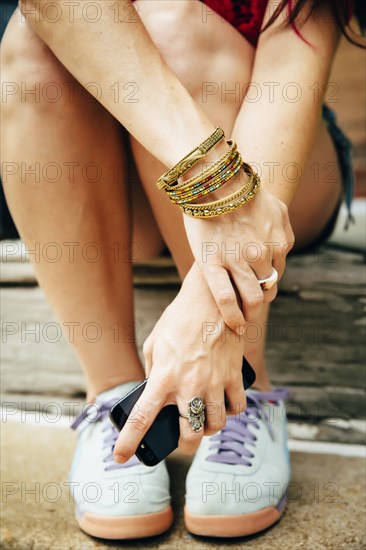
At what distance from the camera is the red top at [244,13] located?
0.87 metres

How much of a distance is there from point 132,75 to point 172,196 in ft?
0.50

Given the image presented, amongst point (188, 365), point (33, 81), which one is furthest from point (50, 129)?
point (188, 365)

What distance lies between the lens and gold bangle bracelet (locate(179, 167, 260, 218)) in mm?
643

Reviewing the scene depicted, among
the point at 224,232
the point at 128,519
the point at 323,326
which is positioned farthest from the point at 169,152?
the point at 323,326

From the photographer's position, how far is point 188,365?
64cm

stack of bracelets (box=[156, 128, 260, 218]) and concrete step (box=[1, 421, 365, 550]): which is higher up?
stack of bracelets (box=[156, 128, 260, 218])

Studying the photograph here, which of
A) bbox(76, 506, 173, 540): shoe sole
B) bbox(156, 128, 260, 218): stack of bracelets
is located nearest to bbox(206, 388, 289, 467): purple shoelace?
bbox(76, 506, 173, 540): shoe sole

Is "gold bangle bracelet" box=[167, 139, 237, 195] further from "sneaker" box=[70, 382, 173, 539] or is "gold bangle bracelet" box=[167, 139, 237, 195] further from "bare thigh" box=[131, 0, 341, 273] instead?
"sneaker" box=[70, 382, 173, 539]

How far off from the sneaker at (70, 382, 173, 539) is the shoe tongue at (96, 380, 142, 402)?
6 cm

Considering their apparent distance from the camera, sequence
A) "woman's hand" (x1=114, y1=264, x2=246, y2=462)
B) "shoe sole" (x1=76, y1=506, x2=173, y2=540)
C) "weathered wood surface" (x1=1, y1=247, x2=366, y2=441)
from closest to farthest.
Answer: "woman's hand" (x1=114, y1=264, x2=246, y2=462)
"shoe sole" (x1=76, y1=506, x2=173, y2=540)
"weathered wood surface" (x1=1, y1=247, x2=366, y2=441)

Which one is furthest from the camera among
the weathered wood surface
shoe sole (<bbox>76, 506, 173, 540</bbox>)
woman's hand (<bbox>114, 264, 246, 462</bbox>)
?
the weathered wood surface

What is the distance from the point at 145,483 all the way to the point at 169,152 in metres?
0.43

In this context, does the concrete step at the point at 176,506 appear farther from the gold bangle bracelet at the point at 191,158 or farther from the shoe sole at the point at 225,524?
the gold bangle bracelet at the point at 191,158

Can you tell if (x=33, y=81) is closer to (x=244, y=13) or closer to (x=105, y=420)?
(x=244, y=13)
